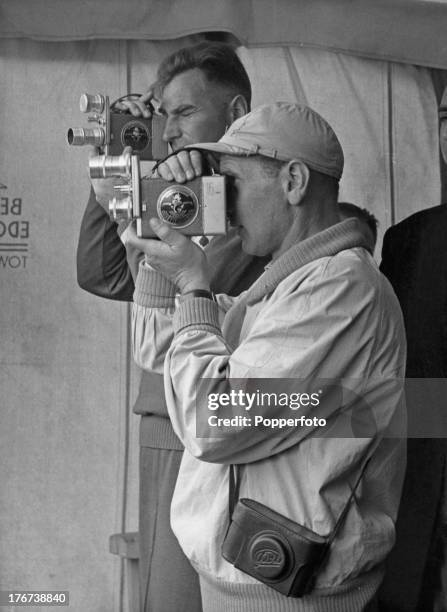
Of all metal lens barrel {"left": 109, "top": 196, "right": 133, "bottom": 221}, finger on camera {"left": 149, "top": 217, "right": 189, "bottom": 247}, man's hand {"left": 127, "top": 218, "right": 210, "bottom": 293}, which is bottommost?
man's hand {"left": 127, "top": 218, "right": 210, "bottom": 293}

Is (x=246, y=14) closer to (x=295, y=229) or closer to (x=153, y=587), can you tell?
(x=295, y=229)

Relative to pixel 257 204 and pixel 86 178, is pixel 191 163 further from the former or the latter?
pixel 86 178

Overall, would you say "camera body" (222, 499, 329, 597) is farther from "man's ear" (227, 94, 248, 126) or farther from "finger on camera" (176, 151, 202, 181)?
"man's ear" (227, 94, 248, 126)

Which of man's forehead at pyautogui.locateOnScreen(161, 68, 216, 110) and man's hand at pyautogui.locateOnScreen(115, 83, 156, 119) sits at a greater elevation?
man's forehead at pyautogui.locateOnScreen(161, 68, 216, 110)

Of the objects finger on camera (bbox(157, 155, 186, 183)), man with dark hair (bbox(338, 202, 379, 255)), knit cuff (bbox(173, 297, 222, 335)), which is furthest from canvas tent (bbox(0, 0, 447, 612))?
knit cuff (bbox(173, 297, 222, 335))

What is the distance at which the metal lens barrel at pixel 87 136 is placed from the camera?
1471 mm

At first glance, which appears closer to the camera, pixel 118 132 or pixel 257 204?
pixel 257 204

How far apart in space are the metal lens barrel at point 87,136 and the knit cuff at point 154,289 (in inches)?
12.6

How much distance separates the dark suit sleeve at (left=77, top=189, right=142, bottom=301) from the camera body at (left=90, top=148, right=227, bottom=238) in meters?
0.36

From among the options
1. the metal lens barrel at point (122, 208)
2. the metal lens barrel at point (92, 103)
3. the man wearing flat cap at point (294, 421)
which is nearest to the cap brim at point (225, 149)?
the man wearing flat cap at point (294, 421)

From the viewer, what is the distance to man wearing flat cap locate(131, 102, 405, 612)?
3.31 feet

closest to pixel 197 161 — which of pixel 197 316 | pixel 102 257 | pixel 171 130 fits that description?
pixel 197 316

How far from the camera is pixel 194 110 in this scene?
59.1 inches

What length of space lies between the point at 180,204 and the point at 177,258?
84mm
